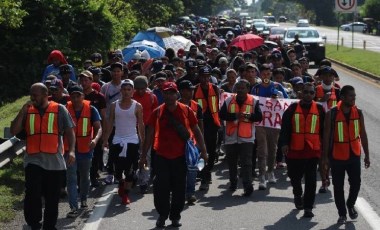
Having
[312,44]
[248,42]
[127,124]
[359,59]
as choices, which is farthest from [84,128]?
[359,59]

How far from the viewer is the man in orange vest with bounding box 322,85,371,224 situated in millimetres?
10375

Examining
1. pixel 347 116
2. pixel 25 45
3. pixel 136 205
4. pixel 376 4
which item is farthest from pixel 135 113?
pixel 376 4

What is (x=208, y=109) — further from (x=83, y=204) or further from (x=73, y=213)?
(x=73, y=213)

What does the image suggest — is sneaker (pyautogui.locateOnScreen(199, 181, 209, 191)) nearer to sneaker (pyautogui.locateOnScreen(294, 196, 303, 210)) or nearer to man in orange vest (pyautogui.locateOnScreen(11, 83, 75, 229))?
sneaker (pyautogui.locateOnScreen(294, 196, 303, 210))

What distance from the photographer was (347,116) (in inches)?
410

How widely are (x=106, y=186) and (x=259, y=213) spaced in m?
2.90

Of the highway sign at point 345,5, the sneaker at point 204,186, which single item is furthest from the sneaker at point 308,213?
the highway sign at point 345,5

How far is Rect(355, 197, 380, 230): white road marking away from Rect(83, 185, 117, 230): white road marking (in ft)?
10.5

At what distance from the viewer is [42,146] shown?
945 cm

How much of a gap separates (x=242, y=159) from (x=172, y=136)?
2455mm

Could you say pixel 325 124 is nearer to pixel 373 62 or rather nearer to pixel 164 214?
pixel 164 214

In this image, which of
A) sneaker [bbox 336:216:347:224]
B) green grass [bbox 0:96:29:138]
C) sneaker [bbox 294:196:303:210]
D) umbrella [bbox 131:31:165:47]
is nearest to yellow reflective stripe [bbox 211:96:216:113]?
sneaker [bbox 294:196:303:210]

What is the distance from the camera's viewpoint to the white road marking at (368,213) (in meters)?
10.2

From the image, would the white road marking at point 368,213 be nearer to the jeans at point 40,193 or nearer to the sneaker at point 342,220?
the sneaker at point 342,220
